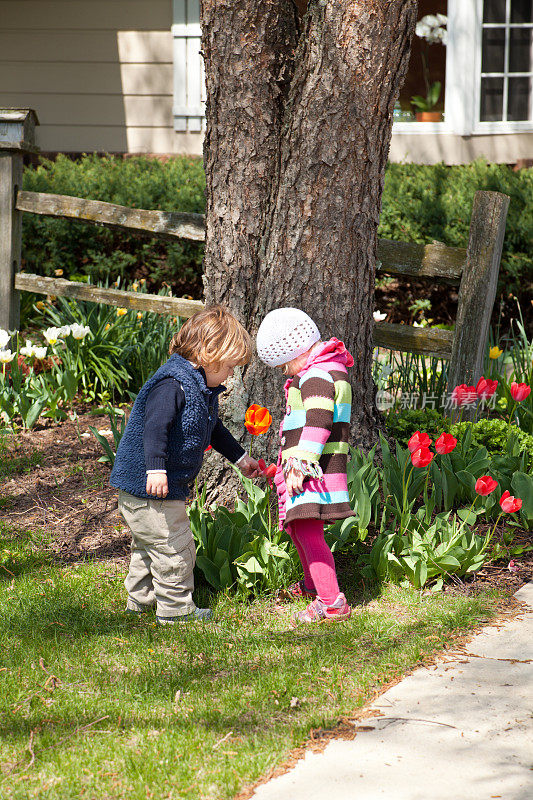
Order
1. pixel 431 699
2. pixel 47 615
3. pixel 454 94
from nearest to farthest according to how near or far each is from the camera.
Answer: pixel 431 699 → pixel 47 615 → pixel 454 94

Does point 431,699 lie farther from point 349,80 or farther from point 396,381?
point 396,381

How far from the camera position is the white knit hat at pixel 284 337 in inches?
120

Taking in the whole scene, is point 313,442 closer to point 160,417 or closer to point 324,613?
point 160,417

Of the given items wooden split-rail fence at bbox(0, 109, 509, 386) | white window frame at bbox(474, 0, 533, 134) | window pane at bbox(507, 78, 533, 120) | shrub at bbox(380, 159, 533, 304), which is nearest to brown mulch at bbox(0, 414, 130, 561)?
wooden split-rail fence at bbox(0, 109, 509, 386)

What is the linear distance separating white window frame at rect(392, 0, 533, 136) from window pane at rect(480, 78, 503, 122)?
0.30 metres

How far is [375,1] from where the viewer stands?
11.2 ft

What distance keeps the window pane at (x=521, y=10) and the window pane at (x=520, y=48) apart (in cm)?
12

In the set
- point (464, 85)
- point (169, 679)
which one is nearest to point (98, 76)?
point (464, 85)

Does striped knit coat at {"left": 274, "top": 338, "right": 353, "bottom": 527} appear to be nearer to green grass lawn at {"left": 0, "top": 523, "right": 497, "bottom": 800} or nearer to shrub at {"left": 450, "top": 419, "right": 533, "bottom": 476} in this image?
green grass lawn at {"left": 0, "top": 523, "right": 497, "bottom": 800}

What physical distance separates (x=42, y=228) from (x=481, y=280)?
4.18 metres

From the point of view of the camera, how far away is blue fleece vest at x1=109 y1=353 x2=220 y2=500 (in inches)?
119

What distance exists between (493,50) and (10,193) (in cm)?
669

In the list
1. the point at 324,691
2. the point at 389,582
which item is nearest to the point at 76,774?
the point at 324,691

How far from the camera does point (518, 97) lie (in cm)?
1005
